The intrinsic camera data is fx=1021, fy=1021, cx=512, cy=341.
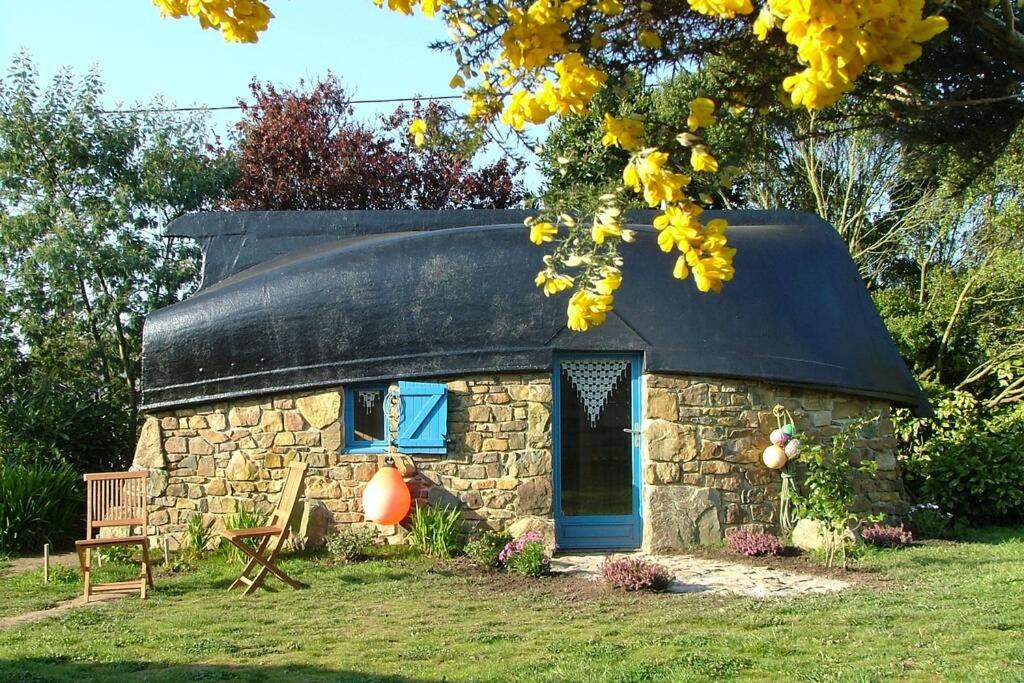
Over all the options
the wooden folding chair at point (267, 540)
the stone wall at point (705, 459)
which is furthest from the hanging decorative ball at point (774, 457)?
the wooden folding chair at point (267, 540)

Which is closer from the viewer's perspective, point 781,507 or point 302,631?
point 302,631

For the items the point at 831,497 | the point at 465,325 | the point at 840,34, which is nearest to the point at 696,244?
the point at 840,34

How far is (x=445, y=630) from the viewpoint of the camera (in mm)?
7000

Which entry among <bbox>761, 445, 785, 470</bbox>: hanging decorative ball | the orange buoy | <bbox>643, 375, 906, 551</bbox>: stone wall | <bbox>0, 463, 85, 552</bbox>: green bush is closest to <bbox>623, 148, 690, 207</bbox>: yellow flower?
the orange buoy

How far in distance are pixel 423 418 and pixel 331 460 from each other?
1019 millimetres

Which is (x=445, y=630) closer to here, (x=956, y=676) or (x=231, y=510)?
(x=956, y=676)

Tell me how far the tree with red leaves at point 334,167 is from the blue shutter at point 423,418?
26.1 ft

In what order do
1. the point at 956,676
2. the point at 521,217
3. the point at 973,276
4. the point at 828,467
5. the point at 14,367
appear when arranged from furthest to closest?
the point at 973,276
the point at 14,367
the point at 521,217
the point at 828,467
the point at 956,676

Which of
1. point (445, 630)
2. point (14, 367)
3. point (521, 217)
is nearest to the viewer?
point (445, 630)

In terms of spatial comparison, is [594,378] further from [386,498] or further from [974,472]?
[974,472]

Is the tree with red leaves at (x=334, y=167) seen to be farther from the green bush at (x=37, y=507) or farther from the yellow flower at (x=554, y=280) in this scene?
the yellow flower at (x=554, y=280)

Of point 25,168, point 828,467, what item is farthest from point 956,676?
point 25,168

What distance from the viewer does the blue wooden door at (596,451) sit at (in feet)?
33.5

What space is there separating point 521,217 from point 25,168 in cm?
743
